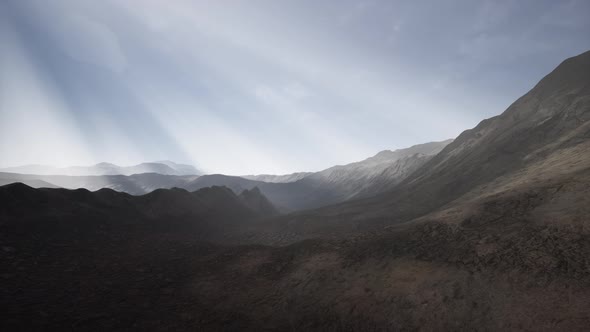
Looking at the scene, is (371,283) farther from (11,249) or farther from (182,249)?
(11,249)

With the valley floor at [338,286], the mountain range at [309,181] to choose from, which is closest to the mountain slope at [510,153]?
the valley floor at [338,286]

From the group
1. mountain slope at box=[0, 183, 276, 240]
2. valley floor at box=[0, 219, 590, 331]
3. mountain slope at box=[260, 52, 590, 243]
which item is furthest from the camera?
mountain slope at box=[260, 52, 590, 243]

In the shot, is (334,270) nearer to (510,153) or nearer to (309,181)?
(510,153)

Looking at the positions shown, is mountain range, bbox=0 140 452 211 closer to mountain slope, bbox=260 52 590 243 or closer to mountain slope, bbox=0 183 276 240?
mountain slope, bbox=260 52 590 243

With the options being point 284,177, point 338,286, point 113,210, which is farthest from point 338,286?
point 284,177

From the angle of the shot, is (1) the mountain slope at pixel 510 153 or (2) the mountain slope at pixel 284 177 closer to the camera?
(1) the mountain slope at pixel 510 153

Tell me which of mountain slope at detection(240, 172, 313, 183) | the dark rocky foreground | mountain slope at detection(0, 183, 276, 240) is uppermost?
mountain slope at detection(240, 172, 313, 183)

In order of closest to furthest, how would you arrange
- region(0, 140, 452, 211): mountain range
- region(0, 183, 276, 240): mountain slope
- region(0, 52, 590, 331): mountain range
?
1. region(0, 52, 590, 331): mountain range
2. region(0, 183, 276, 240): mountain slope
3. region(0, 140, 452, 211): mountain range

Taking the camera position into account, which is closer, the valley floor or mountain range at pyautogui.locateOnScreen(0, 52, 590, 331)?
the valley floor

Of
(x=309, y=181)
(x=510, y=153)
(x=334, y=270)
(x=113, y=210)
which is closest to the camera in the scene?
(x=334, y=270)

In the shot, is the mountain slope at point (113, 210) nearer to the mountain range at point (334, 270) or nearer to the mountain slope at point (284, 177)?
the mountain range at point (334, 270)

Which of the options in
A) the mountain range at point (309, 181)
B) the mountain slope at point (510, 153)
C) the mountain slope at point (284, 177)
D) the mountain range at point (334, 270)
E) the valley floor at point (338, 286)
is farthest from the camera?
the mountain slope at point (284, 177)

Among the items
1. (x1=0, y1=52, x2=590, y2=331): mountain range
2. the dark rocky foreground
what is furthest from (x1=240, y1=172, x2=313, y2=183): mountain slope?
the dark rocky foreground

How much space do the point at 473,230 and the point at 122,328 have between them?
1282cm
